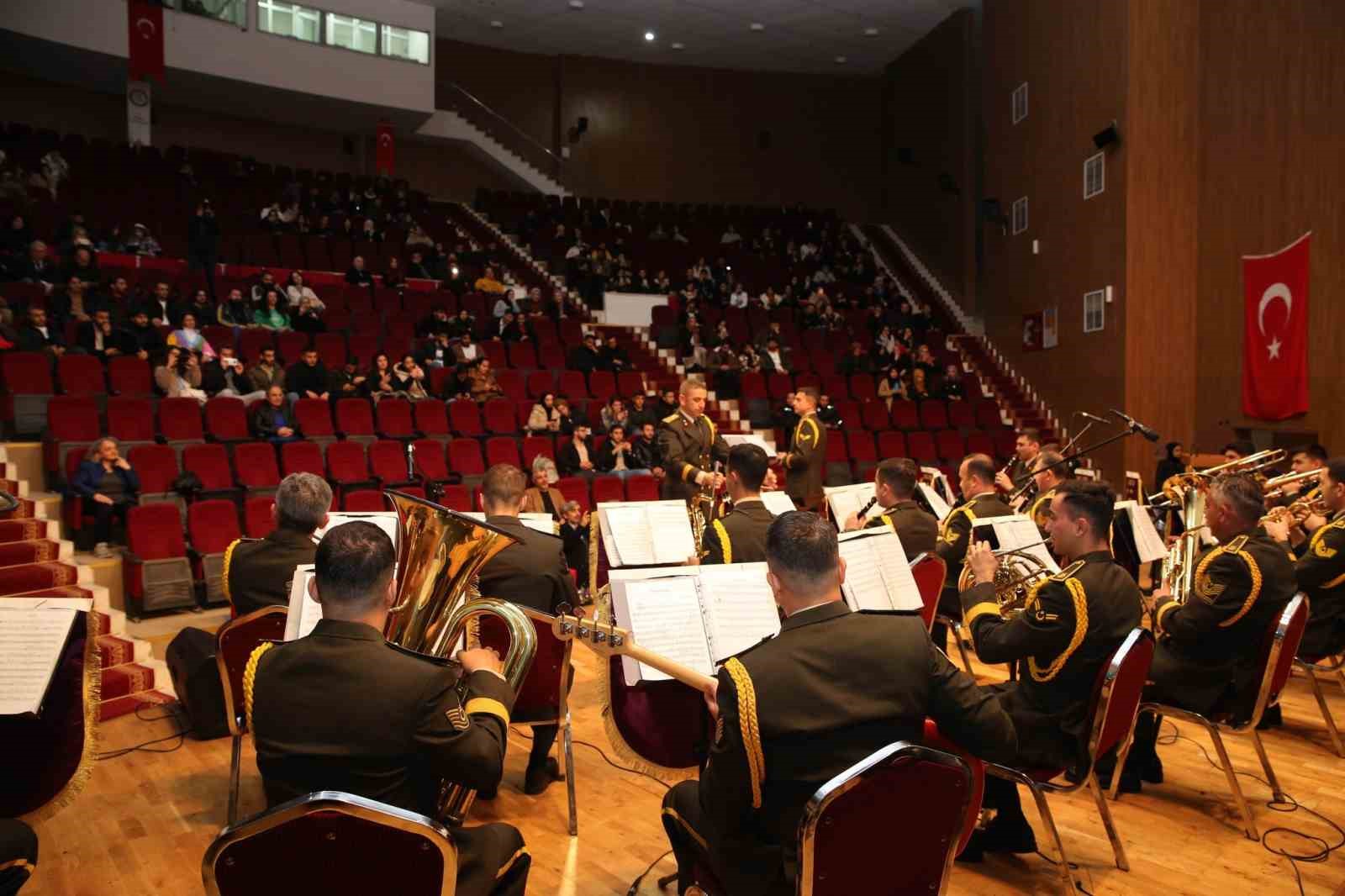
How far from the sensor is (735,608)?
9.40ft

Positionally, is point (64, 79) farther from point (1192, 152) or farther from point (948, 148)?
point (1192, 152)

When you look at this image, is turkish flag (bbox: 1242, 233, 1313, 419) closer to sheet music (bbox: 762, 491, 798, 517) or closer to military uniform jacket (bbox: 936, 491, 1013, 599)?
military uniform jacket (bbox: 936, 491, 1013, 599)

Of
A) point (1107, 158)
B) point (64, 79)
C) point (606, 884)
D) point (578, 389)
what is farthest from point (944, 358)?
point (64, 79)

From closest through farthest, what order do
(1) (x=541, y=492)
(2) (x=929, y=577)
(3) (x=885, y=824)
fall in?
(3) (x=885, y=824) → (2) (x=929, y=577) → (1) (x=541, y=492)

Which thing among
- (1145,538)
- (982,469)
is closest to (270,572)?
(982,469)

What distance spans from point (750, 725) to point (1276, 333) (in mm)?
11323

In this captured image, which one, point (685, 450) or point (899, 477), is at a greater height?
point (685, 450)

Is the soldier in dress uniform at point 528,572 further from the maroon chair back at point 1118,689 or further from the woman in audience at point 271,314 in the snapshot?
the woman in audience at point 271,314

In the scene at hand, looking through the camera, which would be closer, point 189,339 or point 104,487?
point 104,487

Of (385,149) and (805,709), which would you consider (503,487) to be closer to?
(805,709)

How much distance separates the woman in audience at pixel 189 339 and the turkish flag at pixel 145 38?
6351mm

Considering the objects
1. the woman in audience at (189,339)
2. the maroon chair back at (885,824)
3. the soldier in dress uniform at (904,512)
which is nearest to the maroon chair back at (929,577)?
the soldier in dress uniform at (904,512)

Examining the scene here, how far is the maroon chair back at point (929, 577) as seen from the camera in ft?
14.9

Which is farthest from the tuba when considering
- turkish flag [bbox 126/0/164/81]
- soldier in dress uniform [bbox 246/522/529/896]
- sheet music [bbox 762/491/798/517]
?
turkish flag [bbox 126/0/164/81]
